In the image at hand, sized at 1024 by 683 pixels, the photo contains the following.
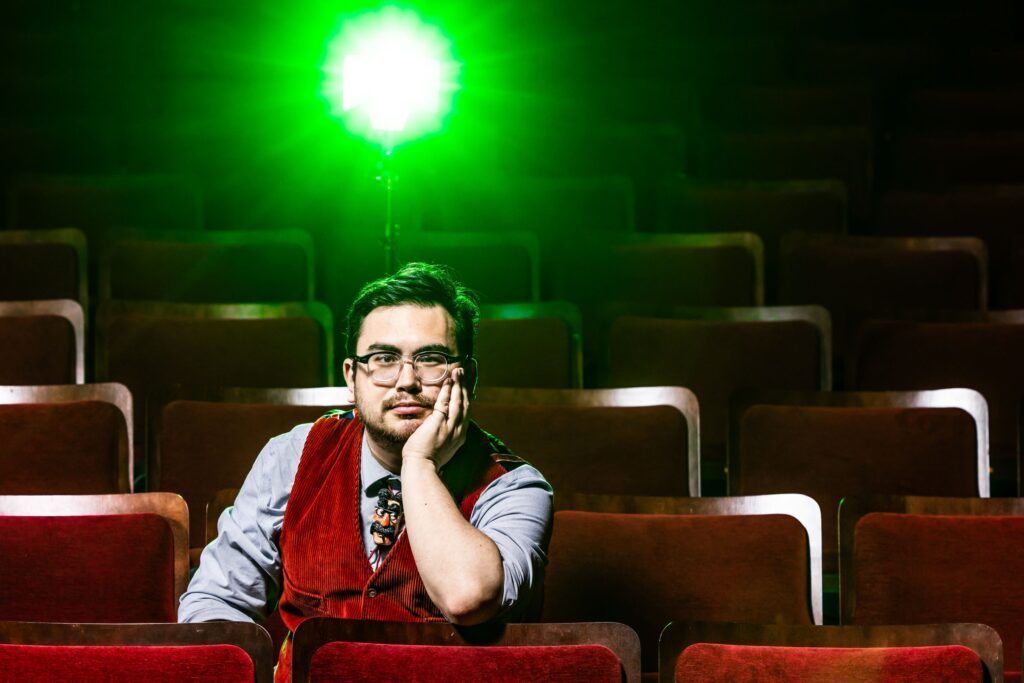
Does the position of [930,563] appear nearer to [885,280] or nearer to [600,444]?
[600,444]

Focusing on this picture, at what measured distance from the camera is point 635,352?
133cm

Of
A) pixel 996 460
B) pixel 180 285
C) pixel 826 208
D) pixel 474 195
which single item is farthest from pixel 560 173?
pixel 996 460

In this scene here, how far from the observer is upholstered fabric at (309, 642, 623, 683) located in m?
0.64

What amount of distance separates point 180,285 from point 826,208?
0.83 m

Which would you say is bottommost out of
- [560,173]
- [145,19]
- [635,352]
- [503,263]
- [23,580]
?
[23,580]

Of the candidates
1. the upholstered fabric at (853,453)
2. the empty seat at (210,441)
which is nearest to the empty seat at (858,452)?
the upholstered fabric at (853,453)

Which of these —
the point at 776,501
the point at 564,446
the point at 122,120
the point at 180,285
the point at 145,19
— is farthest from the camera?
the point at 145,19

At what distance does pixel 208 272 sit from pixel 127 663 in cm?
95

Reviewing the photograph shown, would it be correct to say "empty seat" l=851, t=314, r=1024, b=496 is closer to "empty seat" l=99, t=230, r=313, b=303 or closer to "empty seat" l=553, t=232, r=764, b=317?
"empty seat" l=553, t=232, r=764, b=317

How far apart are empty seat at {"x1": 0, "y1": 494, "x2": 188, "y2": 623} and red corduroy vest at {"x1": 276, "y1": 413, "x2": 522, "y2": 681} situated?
12cm

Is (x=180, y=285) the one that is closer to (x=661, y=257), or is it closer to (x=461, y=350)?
(x=661, y=257)

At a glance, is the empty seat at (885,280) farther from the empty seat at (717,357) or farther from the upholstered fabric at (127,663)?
the upholstered fabric at (127,663)

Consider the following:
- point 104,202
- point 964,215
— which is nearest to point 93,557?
point 104,202

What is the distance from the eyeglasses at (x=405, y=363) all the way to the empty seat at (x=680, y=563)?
18cm
